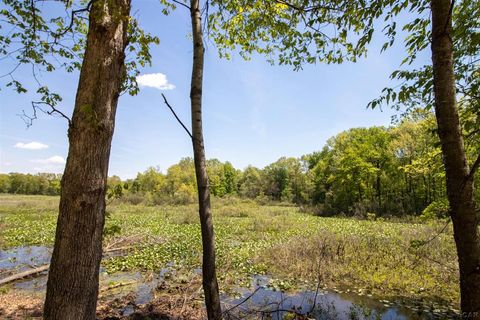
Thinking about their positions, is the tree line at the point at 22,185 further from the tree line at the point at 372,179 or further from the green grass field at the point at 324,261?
the green grass field at the point at 324,261

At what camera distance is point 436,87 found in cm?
225

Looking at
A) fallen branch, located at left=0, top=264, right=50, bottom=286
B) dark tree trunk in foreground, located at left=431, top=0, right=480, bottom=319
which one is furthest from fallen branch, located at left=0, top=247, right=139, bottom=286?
dark tree trunk in foreground, located at left=431, top=0, right=480, bottom=319

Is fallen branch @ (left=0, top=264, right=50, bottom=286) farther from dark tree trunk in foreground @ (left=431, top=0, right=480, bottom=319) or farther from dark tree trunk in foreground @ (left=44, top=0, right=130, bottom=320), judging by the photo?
dark tree trunk in foreground @ (left=431, top=0, right=480, bottom=319)

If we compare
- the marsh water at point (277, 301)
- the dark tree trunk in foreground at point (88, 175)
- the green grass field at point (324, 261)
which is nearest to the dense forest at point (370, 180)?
the green grass field at point (324, 261)

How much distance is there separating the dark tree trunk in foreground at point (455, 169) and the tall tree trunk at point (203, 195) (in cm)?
215

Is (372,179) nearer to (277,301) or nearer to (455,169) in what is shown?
(277,301)

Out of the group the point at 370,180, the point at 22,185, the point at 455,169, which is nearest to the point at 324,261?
the point at 455,169

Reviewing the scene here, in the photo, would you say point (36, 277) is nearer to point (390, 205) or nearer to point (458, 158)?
point (458, 158)

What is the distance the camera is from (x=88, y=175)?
6.57 feet

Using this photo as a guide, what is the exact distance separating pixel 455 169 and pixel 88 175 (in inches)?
106

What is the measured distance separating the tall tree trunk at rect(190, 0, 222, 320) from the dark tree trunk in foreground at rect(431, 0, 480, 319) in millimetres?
2150

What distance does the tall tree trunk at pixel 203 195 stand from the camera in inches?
118

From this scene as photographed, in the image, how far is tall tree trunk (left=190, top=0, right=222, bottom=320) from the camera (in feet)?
9.86

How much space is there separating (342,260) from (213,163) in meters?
93.8
